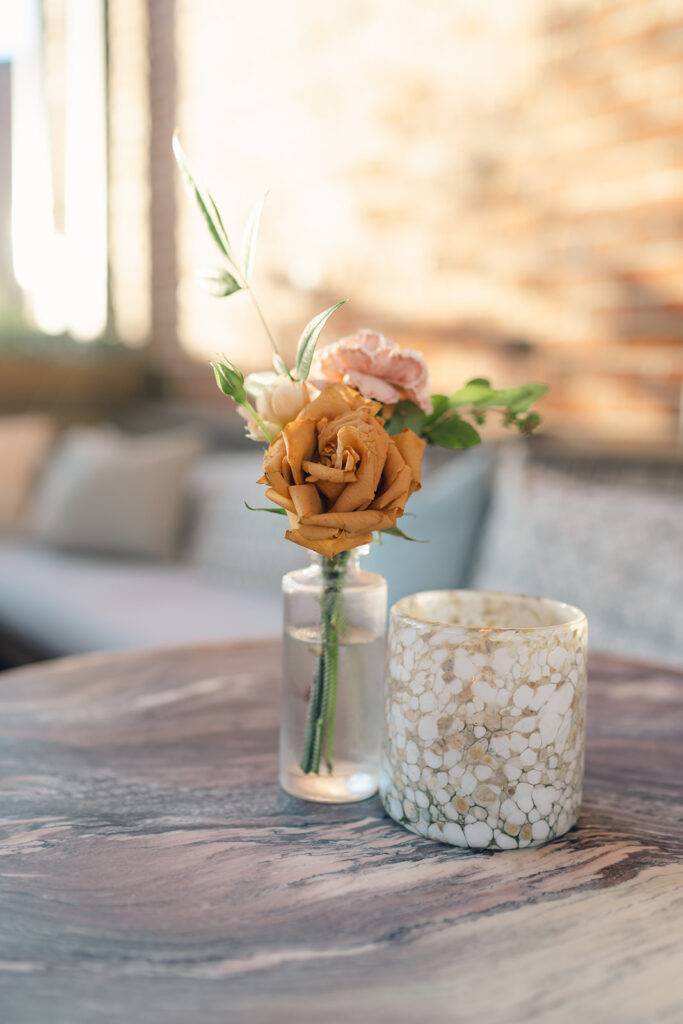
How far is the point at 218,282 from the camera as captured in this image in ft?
2.40

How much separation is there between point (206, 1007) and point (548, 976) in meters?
0.19

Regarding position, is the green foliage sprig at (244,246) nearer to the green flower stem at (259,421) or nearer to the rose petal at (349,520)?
the green flower stem at (259,421)

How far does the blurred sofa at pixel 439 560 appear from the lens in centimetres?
154

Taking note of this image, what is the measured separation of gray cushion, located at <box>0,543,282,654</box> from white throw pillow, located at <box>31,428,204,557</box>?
2.4 inches

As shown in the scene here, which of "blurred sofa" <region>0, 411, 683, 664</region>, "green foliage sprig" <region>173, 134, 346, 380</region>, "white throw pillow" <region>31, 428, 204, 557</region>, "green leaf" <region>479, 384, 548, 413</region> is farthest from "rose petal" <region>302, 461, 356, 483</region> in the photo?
"white throw pillow" <region>31, 428, 204, 557</region>

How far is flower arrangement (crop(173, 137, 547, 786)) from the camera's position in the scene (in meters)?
0.58

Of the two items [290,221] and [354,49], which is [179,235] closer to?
[290,221]

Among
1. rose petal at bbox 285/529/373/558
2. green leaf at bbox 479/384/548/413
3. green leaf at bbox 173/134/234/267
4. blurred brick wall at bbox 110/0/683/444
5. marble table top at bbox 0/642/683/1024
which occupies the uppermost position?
blurred brick wall at bbox 110/0/683/444

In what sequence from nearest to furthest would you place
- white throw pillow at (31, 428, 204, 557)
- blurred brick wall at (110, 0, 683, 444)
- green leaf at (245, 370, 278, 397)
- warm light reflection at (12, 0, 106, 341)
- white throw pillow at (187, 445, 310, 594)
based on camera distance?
1. green leaf at (245, 370, 278, 397)
2. blurred brick wall at (110, 0, 683, 444)
3. white throw pillow at (187, 445, 310, 594)
4. white throw pillow at (31, 428, 204, 557)
5. warm light reflection at (12, 0, 106, 341)

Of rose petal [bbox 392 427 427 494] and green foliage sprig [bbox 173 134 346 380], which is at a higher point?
green foliage sprig [bbox 173 134 346 380]

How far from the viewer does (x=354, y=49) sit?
2.70 metres

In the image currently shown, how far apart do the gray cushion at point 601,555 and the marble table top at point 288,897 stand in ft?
2.18

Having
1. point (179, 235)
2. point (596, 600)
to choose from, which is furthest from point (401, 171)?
point (596, 600)

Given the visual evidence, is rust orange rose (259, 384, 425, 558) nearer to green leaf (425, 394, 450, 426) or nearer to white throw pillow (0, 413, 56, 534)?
green leaf (425, 394, 450, 426)
